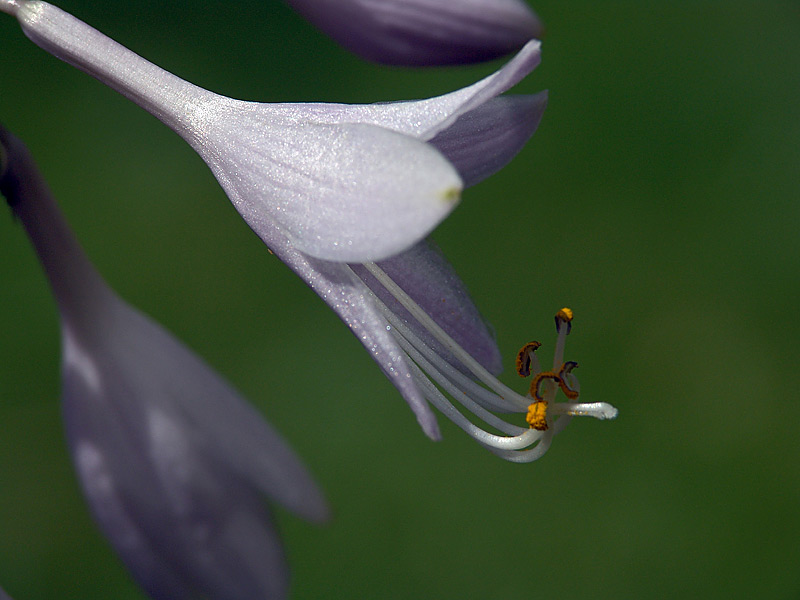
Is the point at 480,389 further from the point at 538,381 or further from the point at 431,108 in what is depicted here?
the point at 431,108

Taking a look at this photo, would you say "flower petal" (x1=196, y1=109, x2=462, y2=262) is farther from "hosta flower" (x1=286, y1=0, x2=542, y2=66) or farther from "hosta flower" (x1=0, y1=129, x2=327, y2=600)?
"hosta flower" (x1=0, y1=129, x2=327, y2=600)

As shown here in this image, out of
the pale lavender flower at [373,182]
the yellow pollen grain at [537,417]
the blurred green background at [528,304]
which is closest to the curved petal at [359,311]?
the pale lavender flower at [373,182]

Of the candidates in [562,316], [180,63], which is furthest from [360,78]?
[562,316]

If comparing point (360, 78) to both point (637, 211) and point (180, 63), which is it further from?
point (637, 211)

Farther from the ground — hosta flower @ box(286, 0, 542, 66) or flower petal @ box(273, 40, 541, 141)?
hosta flower @ box(286, 0, 542, 66)

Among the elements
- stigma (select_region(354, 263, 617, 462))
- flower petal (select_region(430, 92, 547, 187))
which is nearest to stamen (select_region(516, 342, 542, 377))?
stigma (select_region(354, 263, 617, 462))

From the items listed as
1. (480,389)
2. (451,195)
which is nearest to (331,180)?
(451,195)

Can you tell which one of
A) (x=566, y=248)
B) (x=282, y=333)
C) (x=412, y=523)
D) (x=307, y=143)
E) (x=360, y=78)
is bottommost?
(x=412, y=523)

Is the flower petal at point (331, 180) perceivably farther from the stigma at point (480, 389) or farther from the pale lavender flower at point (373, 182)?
the stigma at point (480, 389)
